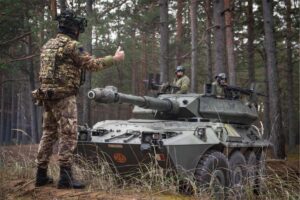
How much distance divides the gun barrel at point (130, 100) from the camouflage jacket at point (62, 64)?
443 millimetres

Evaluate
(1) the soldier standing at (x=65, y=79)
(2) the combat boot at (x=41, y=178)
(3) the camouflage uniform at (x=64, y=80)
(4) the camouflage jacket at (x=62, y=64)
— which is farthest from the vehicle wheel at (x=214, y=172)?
(4) the camouflage jacket at (x=62, y=64)

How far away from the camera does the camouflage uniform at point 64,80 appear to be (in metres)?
6.09

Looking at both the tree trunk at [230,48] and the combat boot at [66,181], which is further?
the tree trunk at [230,48]

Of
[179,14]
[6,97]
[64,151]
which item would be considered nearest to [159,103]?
[64,151]

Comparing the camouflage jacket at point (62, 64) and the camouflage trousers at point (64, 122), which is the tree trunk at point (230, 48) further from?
the camouflage trousers at point (64, 122)

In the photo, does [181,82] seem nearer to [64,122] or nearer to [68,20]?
[68,20]

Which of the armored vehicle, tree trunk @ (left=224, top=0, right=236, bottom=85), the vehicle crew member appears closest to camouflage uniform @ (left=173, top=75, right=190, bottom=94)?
the vehicle crew member

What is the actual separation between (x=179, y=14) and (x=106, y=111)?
20.9 m

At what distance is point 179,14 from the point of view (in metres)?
24.8

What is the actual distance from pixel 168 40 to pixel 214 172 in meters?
13.4

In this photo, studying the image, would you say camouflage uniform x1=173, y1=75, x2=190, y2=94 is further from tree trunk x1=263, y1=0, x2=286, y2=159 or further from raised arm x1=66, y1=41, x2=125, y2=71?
tree trunk x1=263, y1=0, x2=286, y2=159

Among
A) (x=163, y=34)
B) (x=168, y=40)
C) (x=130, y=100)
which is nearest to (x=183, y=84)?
(x=130, y=100)

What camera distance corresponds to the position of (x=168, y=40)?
20.2 metres

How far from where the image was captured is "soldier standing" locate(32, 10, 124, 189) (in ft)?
20.0
